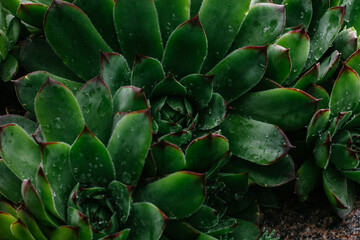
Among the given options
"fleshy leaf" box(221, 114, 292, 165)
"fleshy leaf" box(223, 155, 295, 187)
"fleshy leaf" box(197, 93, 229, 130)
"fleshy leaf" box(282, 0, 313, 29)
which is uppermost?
"fleshy leaf" box(282, 0, 313, 29)

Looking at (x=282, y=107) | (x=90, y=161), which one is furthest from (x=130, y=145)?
(x=282, y=107)

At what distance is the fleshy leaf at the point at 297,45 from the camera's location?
60.2 inches

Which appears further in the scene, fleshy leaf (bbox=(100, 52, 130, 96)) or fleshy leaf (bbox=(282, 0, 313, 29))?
fleshy leaf (bbox=(282, 0, 313, 29))

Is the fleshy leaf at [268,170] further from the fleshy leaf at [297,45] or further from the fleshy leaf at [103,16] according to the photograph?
the fleshy leaf at [103,16]

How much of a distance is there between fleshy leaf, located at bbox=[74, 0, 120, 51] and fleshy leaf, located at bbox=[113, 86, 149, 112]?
0.89ft

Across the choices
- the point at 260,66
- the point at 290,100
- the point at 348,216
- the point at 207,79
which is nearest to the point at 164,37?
the point at 207,79

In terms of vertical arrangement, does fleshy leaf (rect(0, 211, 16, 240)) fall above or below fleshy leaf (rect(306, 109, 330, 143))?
below

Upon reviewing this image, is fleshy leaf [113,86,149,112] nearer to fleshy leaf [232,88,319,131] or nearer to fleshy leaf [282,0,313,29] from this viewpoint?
fleshy leaf [232,88,319,131]

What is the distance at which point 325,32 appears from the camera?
165cm

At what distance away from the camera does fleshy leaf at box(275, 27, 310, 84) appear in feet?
5.02

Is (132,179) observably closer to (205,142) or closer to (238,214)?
(205,142)

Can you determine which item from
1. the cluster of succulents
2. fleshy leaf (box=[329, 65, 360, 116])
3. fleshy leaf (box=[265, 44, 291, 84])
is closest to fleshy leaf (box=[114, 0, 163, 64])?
the cluster of succulents

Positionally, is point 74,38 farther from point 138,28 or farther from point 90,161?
point 90,161

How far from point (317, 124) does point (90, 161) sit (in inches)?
27.6
